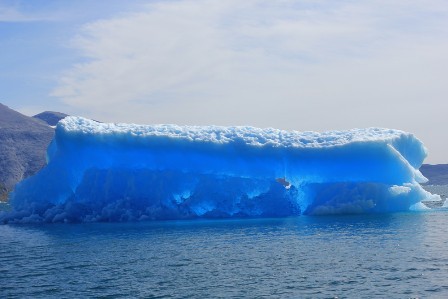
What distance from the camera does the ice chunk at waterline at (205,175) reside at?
27953 millimetres

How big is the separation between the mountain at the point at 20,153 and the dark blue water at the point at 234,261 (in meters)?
71.2

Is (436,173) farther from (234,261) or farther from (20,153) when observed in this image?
(234,261)

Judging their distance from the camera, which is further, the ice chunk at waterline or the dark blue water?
the ice chunk at waterline

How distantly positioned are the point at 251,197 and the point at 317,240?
9831 millimetres

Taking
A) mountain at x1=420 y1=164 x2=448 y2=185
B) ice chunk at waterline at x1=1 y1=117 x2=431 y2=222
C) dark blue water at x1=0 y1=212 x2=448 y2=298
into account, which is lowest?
dark blue water at x1=0 y1=212 x2=448 y2=298

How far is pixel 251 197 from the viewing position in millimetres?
28938

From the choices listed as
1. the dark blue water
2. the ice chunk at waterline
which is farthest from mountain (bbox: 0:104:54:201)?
the dark blue water

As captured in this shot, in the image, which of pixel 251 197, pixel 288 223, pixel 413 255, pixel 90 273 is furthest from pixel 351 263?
pixel 251 197

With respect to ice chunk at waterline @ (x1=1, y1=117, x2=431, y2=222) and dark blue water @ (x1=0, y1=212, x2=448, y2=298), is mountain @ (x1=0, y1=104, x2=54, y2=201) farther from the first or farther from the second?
dark blue water @ (x1=0, y1=212, x2=448, y2=298)

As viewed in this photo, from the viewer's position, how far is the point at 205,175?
28.0 meters

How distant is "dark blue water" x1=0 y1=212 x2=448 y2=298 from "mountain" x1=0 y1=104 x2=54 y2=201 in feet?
234

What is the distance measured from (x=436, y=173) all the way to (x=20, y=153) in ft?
270

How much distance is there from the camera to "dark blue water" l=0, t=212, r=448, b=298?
1273 cm

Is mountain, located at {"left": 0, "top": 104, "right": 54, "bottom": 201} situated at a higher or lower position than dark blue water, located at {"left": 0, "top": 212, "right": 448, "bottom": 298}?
higher
